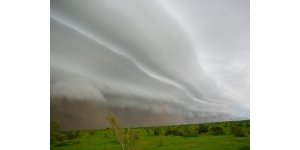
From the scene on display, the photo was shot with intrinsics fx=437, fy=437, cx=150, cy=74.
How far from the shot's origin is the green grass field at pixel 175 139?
318 centimetres

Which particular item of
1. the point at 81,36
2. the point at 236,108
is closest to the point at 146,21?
the point at 81,36

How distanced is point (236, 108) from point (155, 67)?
0.71 metres

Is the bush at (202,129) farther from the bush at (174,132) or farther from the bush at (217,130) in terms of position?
the bush at (174,132)

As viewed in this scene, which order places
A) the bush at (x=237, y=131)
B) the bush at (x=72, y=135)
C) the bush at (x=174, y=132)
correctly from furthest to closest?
the bush at (x=237, y=131) < the bush at (x=174, y=132) < the bush at (x=72, y=135)

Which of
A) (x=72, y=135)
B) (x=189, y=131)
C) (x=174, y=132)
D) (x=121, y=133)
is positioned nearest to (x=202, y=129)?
(x=189, y=131)

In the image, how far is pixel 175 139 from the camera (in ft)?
10.8

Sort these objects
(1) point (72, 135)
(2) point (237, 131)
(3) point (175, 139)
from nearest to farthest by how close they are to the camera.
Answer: (1) point (72, 135), (3) point (175, 139), (2) point (237, 131)

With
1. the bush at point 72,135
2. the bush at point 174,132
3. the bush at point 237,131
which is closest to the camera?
the bush at point 72,135

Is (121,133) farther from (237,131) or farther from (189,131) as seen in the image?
(237,131)

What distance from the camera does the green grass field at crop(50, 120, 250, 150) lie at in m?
3.18

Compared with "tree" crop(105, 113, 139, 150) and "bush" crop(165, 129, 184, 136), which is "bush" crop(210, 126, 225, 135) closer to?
"bush" crop(165, 129, 184, 136)

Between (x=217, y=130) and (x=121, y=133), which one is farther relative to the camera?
(x=217, y=130)

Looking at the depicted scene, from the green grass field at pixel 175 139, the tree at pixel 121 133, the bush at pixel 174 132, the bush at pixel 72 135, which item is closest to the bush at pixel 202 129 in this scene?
the green grass field at pixel 175 139
